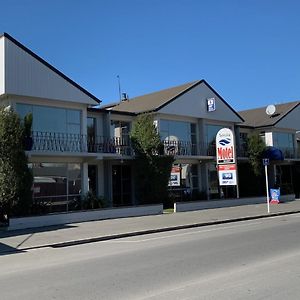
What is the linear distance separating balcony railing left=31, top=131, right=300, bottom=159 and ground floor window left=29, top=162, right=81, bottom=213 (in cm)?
107

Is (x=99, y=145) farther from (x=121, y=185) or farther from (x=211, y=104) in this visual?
(x=211, y=104)

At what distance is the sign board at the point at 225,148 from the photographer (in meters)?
27.8

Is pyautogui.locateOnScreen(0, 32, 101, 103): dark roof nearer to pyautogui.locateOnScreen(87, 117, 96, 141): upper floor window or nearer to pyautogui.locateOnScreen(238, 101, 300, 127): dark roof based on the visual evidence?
pyautogui.locateOnScreen(87, 117, 96, 141): upper floor window

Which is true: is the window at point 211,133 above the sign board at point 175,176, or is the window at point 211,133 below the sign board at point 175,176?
above

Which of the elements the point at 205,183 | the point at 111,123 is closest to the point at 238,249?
the point at 111,123

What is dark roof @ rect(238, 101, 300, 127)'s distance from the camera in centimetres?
4103

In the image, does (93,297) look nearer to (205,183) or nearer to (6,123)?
(6,123)

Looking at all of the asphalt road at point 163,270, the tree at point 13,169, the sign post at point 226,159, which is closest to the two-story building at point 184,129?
the sign post at point 226,159

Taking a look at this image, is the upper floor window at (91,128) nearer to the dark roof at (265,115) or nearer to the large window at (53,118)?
the large window at (53,118)

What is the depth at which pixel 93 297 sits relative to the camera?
6992 mm

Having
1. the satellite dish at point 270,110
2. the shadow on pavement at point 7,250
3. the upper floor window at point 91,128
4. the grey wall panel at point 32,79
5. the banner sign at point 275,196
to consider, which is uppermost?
the satellite dish at point 270,110

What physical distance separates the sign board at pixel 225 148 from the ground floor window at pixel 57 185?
8.49m

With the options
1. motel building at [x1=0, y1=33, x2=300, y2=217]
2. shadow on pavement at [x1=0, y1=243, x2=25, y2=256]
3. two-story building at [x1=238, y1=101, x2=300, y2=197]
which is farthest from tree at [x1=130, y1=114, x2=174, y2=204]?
shadow on pavement at [x1=0, y1=243, x2=25, y2=256]

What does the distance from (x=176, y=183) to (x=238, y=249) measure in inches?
806
